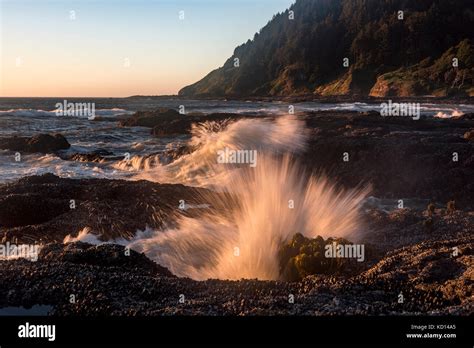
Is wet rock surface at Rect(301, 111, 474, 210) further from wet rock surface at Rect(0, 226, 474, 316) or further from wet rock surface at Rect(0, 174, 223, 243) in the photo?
wet rock surface at Rect(0, 226, 474, 316)

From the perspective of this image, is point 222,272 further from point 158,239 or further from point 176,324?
point 176,324

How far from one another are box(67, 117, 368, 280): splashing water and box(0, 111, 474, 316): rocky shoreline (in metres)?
0.55

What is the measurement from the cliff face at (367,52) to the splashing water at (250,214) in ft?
270

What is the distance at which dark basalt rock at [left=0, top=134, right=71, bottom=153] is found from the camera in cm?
2714

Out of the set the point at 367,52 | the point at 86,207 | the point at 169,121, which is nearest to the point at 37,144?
the point at 169,121

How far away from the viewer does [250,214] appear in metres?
10.8

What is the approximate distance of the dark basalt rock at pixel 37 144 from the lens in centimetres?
2714

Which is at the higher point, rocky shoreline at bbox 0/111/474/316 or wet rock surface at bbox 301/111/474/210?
wet rock surface at bbox 301/111/474/210

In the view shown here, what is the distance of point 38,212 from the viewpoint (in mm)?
11336

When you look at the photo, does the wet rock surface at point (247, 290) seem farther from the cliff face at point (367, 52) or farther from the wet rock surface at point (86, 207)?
the cliff face at point (367, 52)

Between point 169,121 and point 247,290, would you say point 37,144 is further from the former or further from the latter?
point 247,290

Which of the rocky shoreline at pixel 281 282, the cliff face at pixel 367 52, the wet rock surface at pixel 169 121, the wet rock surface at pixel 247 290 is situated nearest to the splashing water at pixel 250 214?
the rocky shoreline at pixel 281 282

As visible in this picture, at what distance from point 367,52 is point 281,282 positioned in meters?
135

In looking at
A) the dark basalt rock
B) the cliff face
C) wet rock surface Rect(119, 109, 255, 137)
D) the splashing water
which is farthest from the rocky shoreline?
the cliff face
